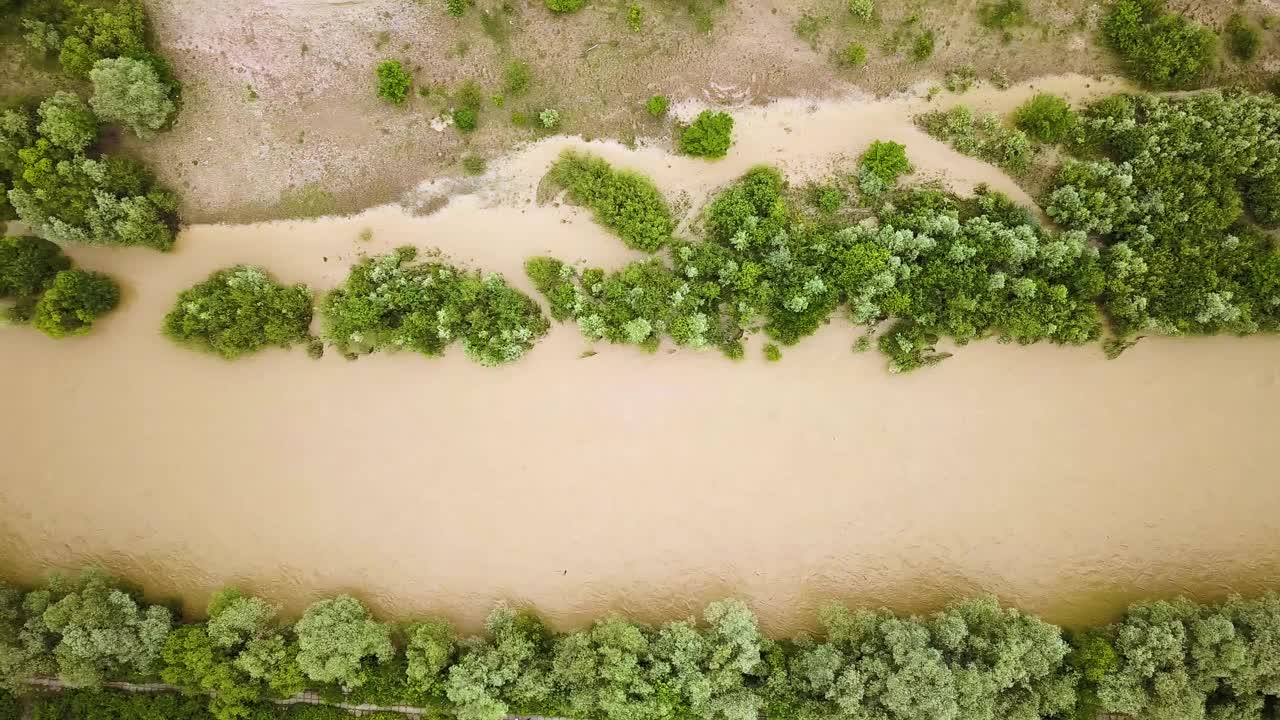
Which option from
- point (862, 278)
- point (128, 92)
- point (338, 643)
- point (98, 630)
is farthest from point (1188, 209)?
point (98, 630)

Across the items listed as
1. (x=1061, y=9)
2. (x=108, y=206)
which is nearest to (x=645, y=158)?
(x=1061, y=9)

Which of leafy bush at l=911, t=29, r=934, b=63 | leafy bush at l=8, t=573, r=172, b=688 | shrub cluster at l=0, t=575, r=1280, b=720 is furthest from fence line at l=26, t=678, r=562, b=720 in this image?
leafy bush at l=911, t=29, r=934, b=63

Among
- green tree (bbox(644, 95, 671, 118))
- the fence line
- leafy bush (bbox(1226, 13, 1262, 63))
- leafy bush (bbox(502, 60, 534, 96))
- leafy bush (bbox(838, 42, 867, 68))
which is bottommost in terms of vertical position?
the fence line

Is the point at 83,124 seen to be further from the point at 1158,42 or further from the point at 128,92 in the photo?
the point at 1158,42

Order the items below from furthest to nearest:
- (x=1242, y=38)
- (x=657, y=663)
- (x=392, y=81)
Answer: (x=392, y=81) → (x=1242, y=38) → (x=657, y=663)

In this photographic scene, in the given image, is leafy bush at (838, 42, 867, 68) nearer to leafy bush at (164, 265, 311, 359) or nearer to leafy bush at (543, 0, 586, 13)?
leafy bush at (543, 0, 586, 13)

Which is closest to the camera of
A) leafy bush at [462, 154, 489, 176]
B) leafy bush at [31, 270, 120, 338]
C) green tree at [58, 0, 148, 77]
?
green tree at [58, 0, 148, 77]

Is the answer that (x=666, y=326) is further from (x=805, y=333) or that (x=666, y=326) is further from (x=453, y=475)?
(x=453, y=475)
